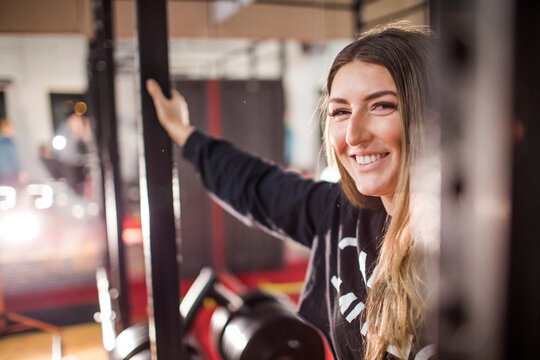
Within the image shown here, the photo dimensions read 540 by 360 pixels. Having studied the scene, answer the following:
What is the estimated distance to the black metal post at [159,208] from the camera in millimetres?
992

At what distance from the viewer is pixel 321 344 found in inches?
76.2

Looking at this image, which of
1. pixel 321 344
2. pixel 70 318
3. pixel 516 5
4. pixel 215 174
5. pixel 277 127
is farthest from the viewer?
pixel 277 127

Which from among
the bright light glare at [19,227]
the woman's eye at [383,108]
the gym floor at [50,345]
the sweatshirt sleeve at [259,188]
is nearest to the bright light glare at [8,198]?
the bright light glare at [19,227]

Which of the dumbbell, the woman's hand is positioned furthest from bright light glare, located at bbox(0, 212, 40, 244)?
the woman's hand

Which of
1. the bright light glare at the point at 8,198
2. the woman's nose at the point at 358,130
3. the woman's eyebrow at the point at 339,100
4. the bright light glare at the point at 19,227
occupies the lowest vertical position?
the bright light glare at the point at 19,227

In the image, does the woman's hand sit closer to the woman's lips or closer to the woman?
the woman

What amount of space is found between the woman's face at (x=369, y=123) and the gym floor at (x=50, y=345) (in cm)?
266

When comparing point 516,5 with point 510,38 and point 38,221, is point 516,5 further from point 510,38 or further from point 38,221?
point 38,221

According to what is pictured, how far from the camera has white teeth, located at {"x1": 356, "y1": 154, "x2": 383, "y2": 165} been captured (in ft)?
2.70

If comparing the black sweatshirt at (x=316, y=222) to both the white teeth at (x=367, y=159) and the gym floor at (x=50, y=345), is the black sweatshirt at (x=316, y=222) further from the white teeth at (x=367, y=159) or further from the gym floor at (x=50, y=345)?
the gym floor at (x=50, y=345)

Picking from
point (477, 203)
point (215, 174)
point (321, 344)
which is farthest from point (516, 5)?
point (321, 344)

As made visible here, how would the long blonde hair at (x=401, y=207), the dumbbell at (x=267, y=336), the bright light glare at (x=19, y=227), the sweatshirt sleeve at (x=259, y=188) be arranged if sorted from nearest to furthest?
the long blonde hair at (x=401, y=207)
the sweatshirt sleeve at (x=259, y=188)
the dumbbell at (x=267, y=336)
the bright light glare at (x=19, y=227)

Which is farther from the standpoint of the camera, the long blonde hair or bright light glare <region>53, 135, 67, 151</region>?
bright light glare <region>53, 135, 67, 151</region>

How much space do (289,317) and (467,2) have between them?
72.2 inches
